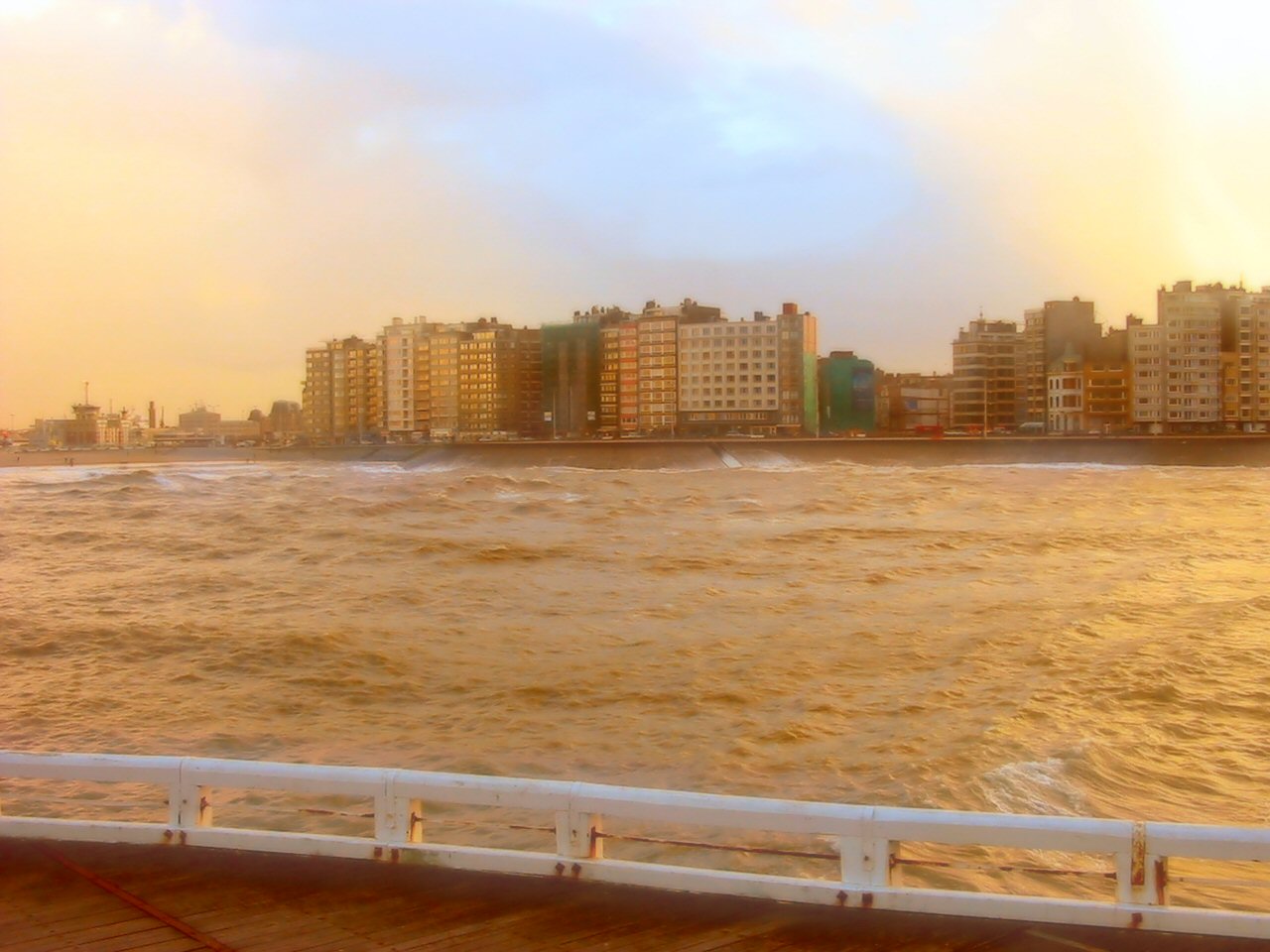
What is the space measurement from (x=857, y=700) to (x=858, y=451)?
182 feet

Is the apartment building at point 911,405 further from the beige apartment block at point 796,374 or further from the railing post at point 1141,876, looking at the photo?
the railing post at point 1141,876

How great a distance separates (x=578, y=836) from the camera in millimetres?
4027

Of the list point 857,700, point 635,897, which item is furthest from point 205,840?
point 857,700

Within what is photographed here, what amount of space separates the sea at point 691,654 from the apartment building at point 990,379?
227 ft

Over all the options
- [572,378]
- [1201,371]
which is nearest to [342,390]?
[572,378]

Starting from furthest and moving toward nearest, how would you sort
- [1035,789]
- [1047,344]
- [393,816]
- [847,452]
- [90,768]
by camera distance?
[1047,344] < [847,452] < [1035,789] < [90,768] < [393,816]

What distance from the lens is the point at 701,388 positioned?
9062 cm

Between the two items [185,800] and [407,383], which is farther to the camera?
[407,383]

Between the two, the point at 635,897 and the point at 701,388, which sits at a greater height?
the point at 701,388

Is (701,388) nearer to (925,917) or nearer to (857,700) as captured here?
(857,700)

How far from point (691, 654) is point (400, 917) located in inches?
334

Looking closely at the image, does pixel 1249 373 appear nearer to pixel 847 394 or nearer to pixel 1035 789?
pixel 847 394

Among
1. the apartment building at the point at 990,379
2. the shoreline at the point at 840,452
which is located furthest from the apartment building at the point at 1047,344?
the shoreline at the point at 840,452

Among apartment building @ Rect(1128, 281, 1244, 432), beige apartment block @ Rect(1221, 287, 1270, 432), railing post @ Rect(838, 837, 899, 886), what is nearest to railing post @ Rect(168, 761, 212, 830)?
railing post @ Rect(838, 837, 899, 886)
